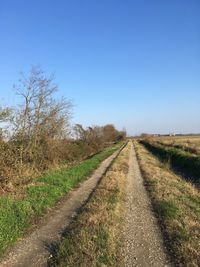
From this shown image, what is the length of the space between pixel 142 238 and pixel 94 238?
3.70ft

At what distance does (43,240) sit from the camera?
8.36 meters

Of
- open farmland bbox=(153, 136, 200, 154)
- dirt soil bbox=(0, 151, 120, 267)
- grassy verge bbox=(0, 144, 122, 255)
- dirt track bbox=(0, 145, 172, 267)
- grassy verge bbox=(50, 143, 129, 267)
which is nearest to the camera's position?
grassy verge bbox=(50, 143, 129, 267)

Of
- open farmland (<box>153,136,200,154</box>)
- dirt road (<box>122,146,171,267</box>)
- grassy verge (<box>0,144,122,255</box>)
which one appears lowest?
dirt road (<box>122,146,171,267</box>)

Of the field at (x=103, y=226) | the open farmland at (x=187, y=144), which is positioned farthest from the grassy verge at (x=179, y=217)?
the open farmland at (x=187, y=144)

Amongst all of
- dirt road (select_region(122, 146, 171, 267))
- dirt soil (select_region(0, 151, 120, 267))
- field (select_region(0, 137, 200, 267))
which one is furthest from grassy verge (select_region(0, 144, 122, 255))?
dirt road (select_region(122, 146, 171, 267))

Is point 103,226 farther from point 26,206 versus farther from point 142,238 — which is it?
point 26,206

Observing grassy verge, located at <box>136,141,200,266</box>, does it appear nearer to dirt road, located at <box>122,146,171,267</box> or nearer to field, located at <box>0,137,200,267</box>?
field, located at <box>0,137,200,267</box>

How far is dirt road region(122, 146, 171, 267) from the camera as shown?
6824 mm

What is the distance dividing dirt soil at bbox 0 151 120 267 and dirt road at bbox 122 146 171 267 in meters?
1.59

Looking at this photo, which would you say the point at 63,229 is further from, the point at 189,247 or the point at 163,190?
the point at 163,190

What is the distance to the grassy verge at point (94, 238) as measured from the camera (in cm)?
677

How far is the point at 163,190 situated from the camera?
14.6 m

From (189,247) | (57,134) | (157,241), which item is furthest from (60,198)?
(57,134)

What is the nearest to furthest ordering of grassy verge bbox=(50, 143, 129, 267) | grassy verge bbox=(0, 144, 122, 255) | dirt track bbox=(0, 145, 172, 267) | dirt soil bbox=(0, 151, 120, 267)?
grassy verge bbox=(50, 143, 129, 267) < dirt track bbox=(0, 145, 172, 267) < dirt soil bbox=(0, 151, 120, 267) < grassy verge bbox=(0, 144, 122, 255)
